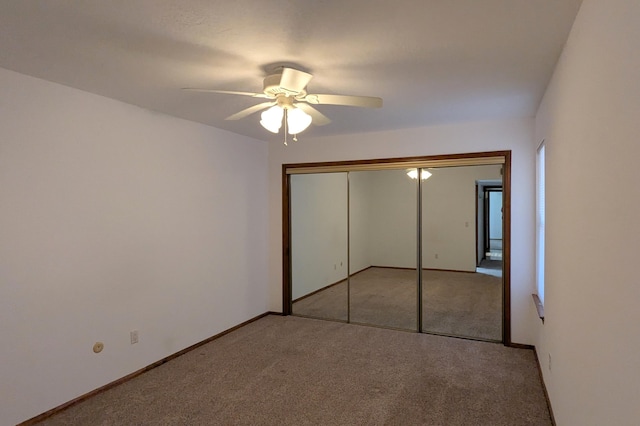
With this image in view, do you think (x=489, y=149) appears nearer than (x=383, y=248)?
Yes

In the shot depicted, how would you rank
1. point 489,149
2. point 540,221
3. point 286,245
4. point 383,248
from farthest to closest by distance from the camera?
point 286,245 → point 383,248 → point 489,149 → point 540,221

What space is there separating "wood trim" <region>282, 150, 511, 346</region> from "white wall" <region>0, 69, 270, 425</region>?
33.5 inches

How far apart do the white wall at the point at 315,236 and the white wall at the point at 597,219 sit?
2.94 metres

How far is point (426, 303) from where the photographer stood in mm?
4523

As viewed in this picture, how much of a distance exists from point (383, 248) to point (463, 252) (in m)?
0.95

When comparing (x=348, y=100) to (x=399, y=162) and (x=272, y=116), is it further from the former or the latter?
(x=399, y=162)

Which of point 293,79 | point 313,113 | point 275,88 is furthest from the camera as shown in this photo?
point 313,113

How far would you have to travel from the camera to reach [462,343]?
4035mm

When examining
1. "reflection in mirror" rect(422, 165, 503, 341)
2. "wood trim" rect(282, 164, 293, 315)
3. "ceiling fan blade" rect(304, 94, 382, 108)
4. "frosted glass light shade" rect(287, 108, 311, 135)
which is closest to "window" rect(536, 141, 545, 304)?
"reflection in mirror" rect(422, 165, 503, 341)

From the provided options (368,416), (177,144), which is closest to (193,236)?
(177,144)

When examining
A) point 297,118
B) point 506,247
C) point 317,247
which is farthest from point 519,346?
point 297,118

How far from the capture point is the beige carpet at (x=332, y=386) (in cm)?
267

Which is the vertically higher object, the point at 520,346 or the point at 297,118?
the point at 297,118

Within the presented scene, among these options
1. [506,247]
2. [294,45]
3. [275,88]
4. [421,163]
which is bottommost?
[506,247]
